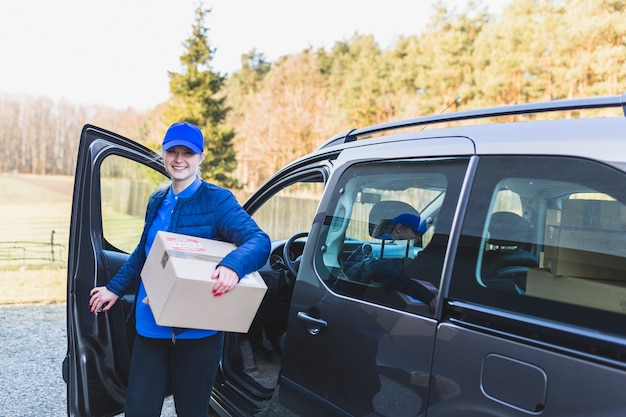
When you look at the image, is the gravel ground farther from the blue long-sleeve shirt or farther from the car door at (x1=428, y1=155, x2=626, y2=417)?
the car door at (x1=428, y1=155, x2=626, y2=417)

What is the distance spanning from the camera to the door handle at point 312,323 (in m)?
1.78

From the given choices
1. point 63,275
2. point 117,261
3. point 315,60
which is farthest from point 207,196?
point 315,60

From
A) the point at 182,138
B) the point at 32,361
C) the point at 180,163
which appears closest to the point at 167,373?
the point at 180,163

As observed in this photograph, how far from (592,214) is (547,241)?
137 millimetres

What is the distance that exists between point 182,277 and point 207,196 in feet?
1.60

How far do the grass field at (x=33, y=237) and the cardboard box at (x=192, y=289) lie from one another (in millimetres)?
5980

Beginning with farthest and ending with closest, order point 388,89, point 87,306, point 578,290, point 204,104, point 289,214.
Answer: point 388,89, point 204,104, point 289,214, point 87,306, point 578,290

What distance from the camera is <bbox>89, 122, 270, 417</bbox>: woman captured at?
70.3 inches

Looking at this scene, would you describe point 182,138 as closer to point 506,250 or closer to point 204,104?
point 506,250

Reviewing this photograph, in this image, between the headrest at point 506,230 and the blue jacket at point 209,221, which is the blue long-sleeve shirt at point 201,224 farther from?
the headrest at point 506,230

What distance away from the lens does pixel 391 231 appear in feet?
5.83

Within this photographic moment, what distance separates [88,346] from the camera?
217 centimetres

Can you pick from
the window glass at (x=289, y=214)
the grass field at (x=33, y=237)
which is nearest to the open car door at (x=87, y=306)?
the grass field at (x=33, y=237)

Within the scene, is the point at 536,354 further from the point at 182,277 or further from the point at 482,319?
the point at 182,277
